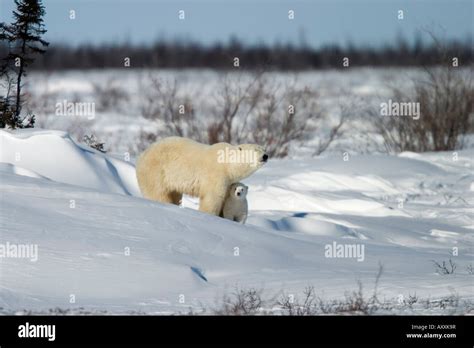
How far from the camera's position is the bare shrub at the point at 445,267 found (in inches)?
313

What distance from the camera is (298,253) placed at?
8.34 m

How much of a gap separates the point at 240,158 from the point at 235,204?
1.79 feet

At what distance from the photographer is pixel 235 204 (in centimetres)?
972

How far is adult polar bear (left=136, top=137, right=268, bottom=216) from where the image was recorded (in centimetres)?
952

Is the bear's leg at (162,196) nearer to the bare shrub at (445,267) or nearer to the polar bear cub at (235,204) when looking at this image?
the polar bear cub at (235,204)

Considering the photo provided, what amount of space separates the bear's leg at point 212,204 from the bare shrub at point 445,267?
231 cm

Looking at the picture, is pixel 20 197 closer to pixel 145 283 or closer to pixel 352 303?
pixel 145 283

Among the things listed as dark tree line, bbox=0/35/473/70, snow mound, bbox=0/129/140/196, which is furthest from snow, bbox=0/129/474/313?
dark tree line, bbox=0/35/473/70

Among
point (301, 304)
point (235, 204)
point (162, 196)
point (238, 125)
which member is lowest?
point (301, 304)

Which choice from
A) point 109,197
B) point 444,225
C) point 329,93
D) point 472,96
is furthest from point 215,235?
point 329,93

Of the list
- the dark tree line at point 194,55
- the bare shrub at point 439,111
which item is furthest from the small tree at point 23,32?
the dark tree line at point 194,55

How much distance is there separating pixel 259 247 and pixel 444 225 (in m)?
4.11

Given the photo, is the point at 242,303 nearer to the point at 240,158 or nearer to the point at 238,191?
the point at 240,158

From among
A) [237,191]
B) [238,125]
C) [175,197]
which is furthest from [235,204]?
[238,125]
